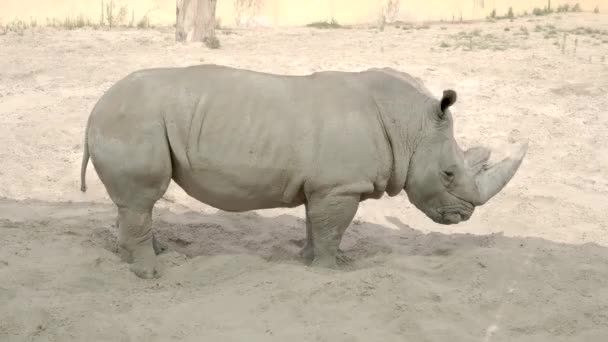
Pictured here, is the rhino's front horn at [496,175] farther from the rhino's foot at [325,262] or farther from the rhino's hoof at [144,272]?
the rhino's hoof at [144,272]

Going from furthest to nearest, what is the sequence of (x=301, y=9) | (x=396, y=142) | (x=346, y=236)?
1. (x=301, y=9)
2. (x=346, y=236)
3. (x=396, y=142)

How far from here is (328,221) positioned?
6.21m

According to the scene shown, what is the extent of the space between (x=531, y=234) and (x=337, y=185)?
105 inches

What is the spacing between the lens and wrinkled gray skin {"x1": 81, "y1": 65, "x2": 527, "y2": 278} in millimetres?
6004

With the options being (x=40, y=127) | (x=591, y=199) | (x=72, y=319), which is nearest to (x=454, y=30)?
(x=591, y=199)

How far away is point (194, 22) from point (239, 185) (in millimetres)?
7101

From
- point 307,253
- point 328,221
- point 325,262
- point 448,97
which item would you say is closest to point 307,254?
point 307,253

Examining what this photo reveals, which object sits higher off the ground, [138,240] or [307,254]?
[138,240]

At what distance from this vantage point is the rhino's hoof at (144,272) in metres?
6.18

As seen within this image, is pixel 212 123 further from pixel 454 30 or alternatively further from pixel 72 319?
pixel 454 30

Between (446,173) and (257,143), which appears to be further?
(446,173)

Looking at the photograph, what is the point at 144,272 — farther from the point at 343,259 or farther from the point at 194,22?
the point at 194,22

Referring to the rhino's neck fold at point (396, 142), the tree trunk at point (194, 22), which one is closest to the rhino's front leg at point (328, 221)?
the rhino's neck fold at point (396, 142)

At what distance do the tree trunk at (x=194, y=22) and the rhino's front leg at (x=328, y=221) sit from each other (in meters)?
6.88
